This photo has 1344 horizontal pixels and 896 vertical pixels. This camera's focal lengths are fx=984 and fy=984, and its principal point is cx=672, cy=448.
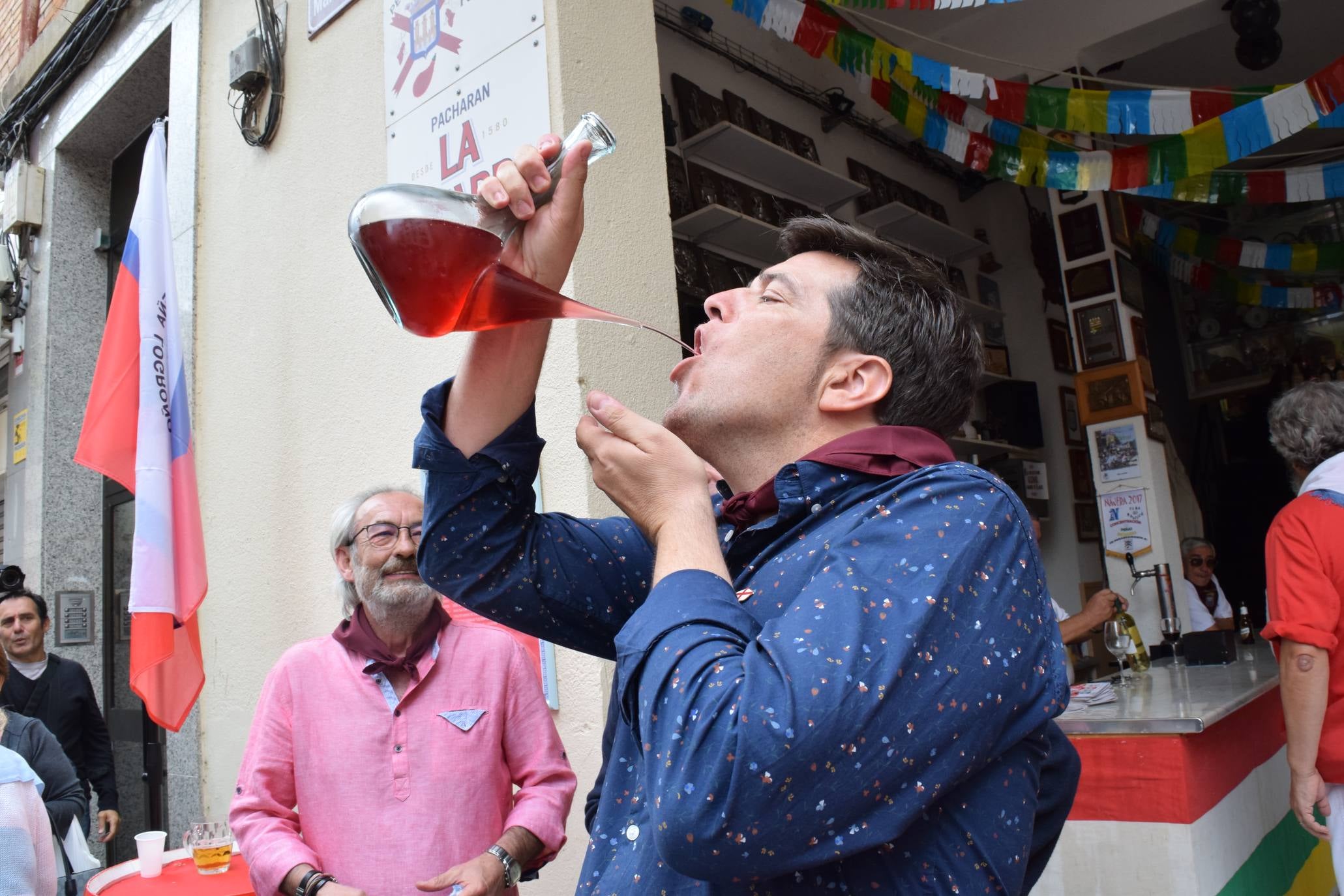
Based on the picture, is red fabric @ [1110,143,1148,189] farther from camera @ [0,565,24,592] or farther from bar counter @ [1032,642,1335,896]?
camera @ [0,565,24,592]

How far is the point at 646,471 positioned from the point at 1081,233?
520 centimetres

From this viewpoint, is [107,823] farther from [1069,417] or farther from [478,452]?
[1069,417]

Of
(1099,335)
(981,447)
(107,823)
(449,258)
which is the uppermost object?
(1099,335)

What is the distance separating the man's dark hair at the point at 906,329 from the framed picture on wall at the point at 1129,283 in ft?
15.4

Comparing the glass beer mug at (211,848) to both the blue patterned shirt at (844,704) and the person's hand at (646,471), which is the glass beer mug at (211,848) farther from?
the person's hand at (646,471)

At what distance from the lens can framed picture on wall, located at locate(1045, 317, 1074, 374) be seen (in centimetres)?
653

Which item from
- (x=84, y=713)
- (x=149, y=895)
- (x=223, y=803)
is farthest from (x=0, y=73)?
(x=149, y=895)

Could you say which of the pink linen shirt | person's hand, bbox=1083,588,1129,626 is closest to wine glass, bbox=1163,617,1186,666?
person's hand, bbox=1083,588,1129,626

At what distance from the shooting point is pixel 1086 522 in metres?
6.38

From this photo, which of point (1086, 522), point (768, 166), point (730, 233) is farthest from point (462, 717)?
point (1086, 522)

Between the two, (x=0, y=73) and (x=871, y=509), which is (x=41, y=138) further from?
(x=871, y=509)

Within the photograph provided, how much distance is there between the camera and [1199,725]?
220cm

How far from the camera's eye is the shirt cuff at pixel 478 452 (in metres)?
1.00

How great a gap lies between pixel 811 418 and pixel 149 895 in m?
1.89
